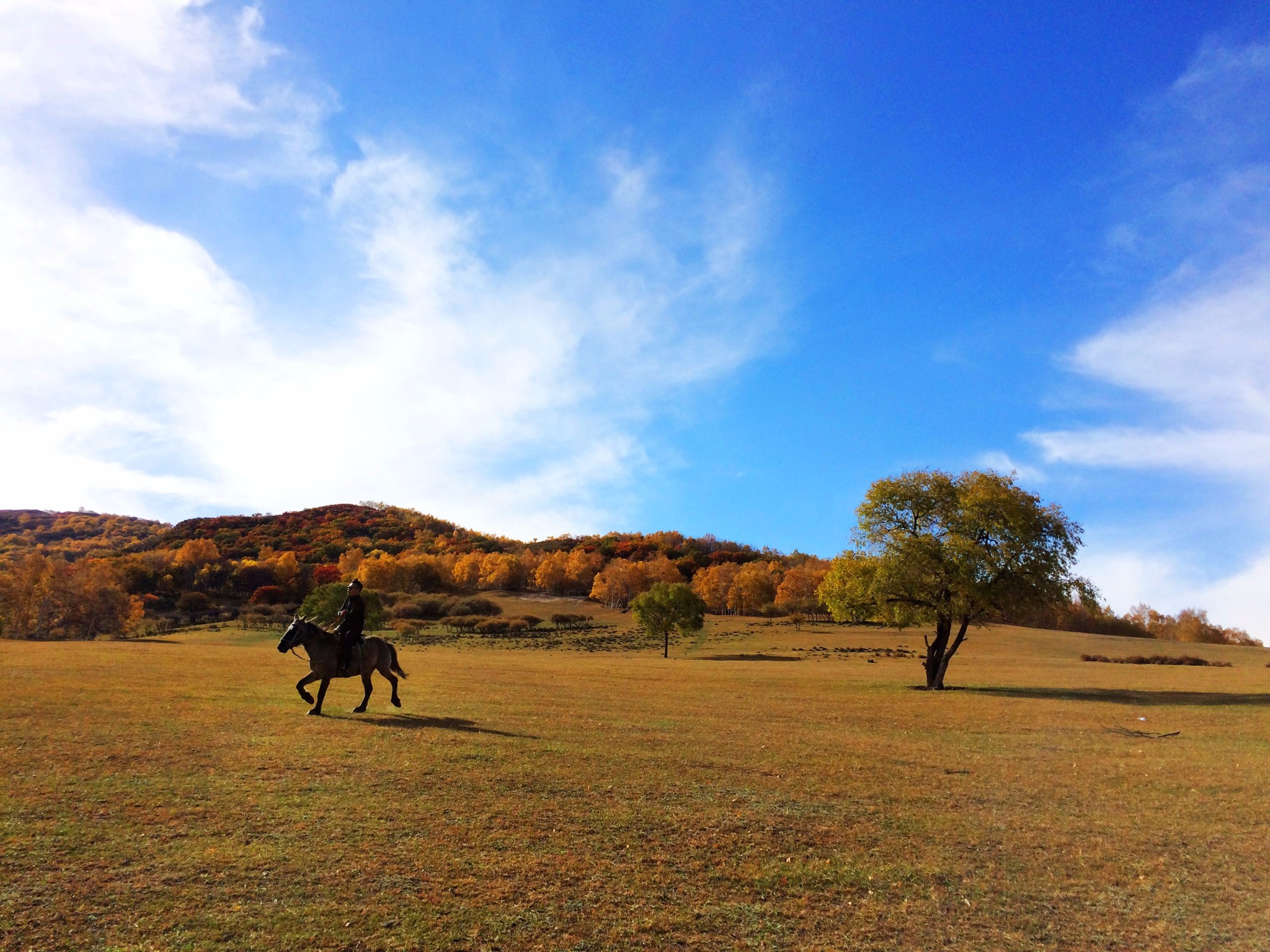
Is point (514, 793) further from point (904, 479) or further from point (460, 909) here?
point (904, 479)

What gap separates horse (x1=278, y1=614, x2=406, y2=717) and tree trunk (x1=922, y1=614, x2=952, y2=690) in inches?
1300

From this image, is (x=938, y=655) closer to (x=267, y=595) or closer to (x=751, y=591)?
(x=751, y=591)

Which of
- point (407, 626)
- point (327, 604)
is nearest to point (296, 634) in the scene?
point (327, 604)

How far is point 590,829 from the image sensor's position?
1125 centimetres

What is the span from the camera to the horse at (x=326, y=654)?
19.3 meters

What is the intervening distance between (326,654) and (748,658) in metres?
64.2

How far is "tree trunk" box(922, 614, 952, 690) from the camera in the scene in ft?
140

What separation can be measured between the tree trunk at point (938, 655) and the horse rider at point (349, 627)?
3373cm

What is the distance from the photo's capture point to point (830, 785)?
49.9 feet

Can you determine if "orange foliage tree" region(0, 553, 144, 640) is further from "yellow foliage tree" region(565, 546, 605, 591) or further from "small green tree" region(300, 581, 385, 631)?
"yellow foliage tree" region(565, 546, 605, 591)

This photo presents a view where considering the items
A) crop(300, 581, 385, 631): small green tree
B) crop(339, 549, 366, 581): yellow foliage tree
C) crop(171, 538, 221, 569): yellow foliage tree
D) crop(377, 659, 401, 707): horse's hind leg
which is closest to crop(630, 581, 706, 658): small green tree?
crop(300, 581, 385, 631): small green tree

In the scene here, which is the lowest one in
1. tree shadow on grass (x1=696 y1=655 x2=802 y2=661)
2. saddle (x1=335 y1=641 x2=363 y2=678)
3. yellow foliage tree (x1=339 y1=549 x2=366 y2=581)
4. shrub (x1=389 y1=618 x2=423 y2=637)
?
tree shadow on grass (x1=696 y1=655 x2=802 y2=661)

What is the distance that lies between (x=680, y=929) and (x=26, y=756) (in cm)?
1267

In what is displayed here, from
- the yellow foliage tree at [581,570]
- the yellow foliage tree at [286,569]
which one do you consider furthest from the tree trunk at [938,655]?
the yellow foliage tree at [286,569]
